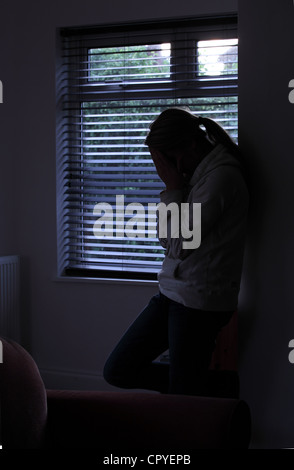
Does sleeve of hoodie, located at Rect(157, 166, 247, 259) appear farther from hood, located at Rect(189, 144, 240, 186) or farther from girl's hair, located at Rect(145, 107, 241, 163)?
girl's hair, located at Rect(145, 107, 241, 163)

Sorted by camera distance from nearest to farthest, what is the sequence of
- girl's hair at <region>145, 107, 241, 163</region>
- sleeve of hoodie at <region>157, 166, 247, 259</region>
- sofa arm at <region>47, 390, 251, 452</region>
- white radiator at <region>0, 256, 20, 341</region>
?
sofa arm at <region>47, 390, 251, 452</region> → sleeve of hoodie at <region>157, 166, 247, 259</region> → girl's hair at <region>145, 107, 241, 163</region> → white radiator at <region>0, 256, 20, 341</region>

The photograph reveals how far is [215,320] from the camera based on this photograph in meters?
1.68

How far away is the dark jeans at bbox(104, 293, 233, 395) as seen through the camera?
65.7 inches

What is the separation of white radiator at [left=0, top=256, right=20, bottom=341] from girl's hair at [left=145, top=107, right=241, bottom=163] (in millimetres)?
1624

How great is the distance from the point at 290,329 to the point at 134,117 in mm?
1854

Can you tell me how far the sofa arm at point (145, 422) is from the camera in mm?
1229

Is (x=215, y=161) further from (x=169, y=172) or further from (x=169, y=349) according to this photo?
(x=169, y=349)

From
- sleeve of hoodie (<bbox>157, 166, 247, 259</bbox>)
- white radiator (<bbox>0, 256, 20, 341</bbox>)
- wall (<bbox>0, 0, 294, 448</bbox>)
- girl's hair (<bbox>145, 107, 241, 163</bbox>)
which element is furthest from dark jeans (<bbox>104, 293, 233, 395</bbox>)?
white radiator (<bbox>0, 256, 20, 341</bbox>)

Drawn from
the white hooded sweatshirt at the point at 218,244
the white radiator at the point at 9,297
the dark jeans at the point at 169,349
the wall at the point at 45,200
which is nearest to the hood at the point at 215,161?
the white hooded sweatshirt at the point at 218,244

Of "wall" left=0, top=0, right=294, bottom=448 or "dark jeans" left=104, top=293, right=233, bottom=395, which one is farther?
"wall" left=0, top=0, right=294, bottom=448

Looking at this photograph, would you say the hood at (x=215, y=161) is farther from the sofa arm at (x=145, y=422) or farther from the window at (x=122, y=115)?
the window at (x=122, y=115)

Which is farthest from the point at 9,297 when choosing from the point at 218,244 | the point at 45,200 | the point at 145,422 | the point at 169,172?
the point at 145,422

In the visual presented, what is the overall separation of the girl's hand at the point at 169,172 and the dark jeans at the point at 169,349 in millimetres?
346
